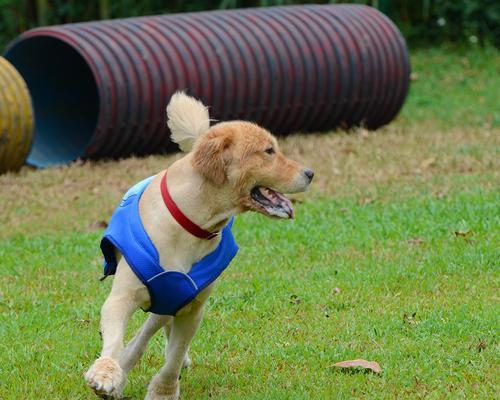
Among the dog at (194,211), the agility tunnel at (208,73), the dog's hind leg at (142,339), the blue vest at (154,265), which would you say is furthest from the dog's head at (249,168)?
the agility tunnel at (208,73)

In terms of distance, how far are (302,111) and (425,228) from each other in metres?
5.33

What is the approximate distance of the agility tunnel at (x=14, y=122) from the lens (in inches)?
441

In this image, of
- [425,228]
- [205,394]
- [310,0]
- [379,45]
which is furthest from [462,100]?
Answer: [205,394]

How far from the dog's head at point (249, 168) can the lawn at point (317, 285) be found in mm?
923

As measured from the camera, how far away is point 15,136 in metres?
11.2

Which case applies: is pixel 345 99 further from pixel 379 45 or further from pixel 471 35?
pixel 471 35

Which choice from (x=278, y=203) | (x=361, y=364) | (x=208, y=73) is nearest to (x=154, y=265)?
(x=278, y=203)

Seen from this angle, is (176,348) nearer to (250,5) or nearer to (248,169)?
(248,169)

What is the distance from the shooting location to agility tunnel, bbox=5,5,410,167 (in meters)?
11.9

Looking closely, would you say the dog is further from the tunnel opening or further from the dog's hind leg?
the tunnel opening

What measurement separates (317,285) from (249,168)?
7.25 ft

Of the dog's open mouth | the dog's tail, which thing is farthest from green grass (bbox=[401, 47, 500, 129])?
the dog's open mouth

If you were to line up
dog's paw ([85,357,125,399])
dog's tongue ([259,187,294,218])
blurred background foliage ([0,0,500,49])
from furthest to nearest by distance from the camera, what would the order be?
blurred background foliage ([0,0,500,49]) < dog's tongue ([259,187,294,218]) < dog's paw ([85,357,125,399])

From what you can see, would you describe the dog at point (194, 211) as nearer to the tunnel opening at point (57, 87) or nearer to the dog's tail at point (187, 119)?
the dog's tail at point (187, 119)
